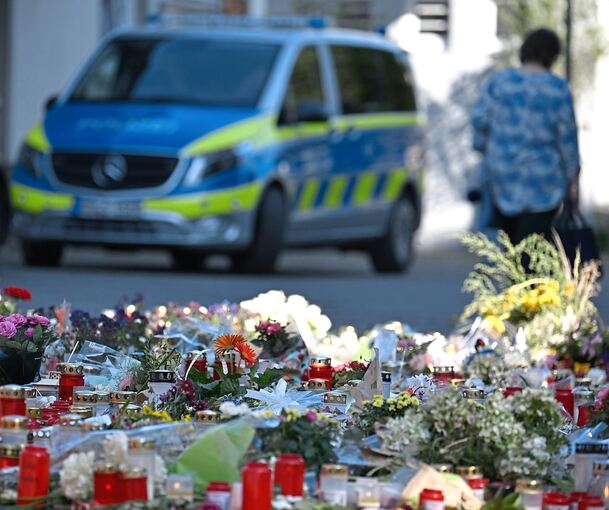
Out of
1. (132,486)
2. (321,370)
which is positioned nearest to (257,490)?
(132,486)

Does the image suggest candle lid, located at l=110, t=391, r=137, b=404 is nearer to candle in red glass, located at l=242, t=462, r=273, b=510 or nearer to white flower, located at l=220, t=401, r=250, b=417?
white flower, located at l=220, t=401, r=250, b=417

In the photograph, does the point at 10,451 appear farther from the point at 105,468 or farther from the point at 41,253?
the point at 41,253

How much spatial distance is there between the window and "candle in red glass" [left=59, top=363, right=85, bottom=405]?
35.3 ft

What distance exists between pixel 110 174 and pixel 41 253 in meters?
1.38

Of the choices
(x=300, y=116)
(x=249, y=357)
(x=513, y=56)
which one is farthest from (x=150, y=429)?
(x=513, y=56)

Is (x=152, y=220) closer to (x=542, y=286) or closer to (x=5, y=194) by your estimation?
(x=5, y=194)

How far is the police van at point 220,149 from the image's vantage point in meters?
15.5

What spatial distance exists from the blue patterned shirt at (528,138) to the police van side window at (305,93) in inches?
215

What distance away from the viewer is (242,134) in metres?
15.7

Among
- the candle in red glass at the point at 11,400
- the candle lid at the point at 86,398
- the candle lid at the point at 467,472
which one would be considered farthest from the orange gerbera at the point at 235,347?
the candle lid at the point at 467,472

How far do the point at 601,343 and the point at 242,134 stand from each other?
7.54 m

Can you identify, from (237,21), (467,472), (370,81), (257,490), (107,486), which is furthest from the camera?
(370,81)

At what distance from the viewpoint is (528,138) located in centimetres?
1076

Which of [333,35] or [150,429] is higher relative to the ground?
[333,35]
